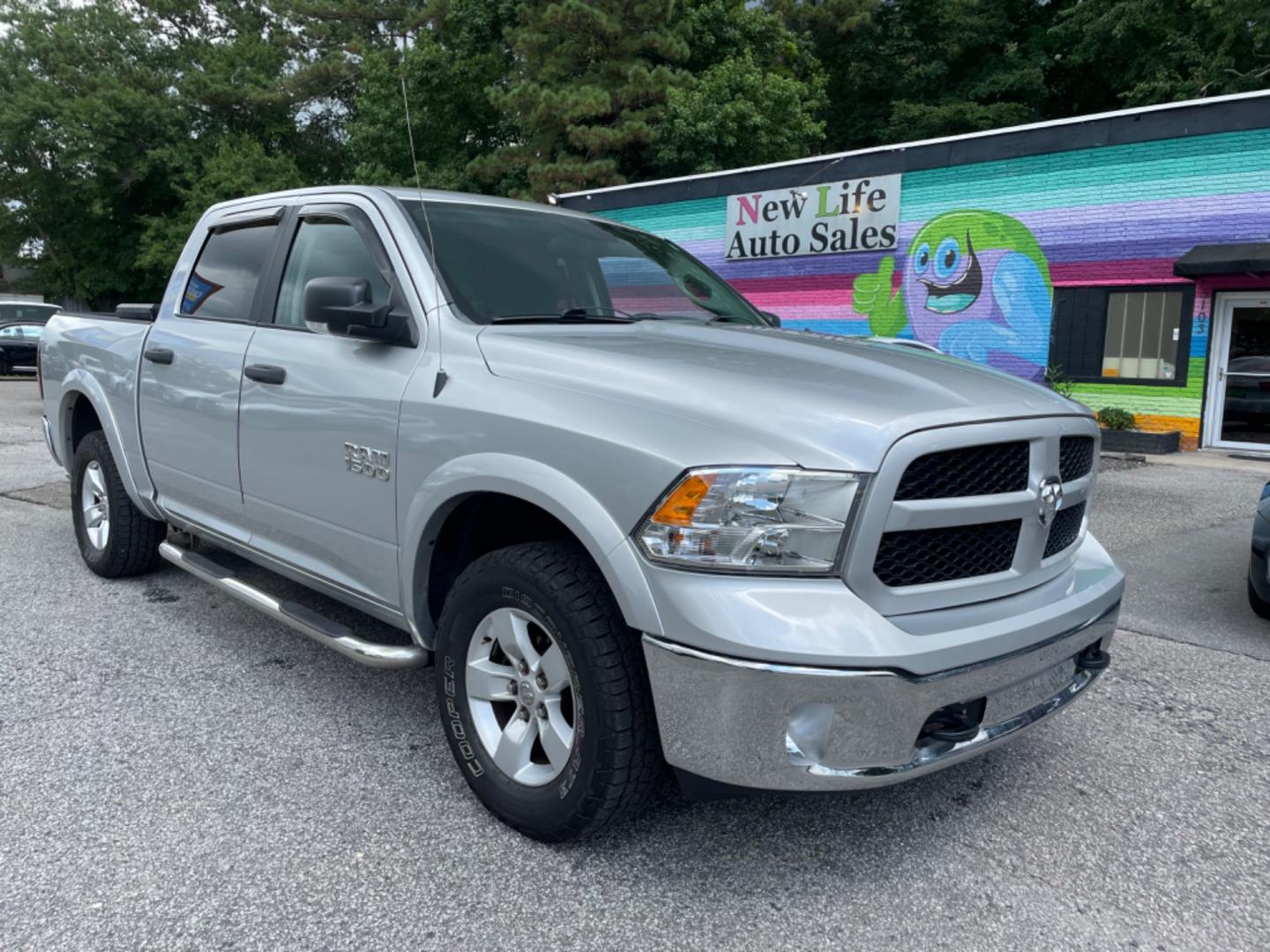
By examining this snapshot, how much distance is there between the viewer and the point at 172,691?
3.57 meters

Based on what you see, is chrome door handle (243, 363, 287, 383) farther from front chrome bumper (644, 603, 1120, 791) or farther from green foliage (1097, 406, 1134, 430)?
green foliage (1097, 406, 1134, 430)

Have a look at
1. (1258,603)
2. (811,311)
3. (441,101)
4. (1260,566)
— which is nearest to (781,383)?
(1260,566)

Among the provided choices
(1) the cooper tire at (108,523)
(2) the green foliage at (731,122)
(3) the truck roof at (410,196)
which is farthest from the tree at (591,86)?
(3) the truck roof at (410,196)

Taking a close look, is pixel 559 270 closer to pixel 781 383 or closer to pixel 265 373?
pixel 265 373

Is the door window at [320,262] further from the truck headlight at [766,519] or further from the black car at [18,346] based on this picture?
the black car at [18,346]

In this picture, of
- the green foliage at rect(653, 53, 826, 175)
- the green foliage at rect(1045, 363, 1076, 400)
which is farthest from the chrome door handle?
the green foliage at rect(653, 53, 826, 175)

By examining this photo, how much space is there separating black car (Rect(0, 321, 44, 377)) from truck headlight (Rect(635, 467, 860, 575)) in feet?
79.0

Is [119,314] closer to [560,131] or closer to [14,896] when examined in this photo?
[14,896]

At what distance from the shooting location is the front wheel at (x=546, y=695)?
7.45ft

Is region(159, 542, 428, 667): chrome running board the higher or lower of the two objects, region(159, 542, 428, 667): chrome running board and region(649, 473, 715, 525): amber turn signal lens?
the lower

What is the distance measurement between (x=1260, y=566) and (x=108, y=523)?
18.8 ft

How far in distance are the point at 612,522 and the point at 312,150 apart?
1556 inches

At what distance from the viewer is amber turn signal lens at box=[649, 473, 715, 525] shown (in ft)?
7.01

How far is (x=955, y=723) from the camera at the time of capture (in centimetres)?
232
